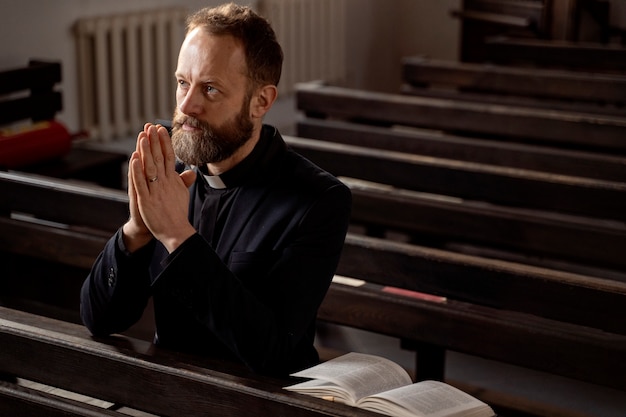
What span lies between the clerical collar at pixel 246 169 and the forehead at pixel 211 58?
5.4 inches

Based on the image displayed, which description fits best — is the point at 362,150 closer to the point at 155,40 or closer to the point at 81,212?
the point at 81,212

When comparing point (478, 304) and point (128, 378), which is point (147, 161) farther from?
point (478, 304)

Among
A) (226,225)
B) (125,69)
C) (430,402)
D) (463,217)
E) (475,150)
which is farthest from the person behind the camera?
(125,69)

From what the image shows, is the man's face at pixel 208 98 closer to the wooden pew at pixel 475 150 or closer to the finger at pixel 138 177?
the finger at pixel 138 177

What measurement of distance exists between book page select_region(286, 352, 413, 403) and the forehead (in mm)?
510

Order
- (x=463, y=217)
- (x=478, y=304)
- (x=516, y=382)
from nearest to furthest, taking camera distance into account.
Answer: (x=478, y=304)
(x=463, y=217)
(x=516, y=382)

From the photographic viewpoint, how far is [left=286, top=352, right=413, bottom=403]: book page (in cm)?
160

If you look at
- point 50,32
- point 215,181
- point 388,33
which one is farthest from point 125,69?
point 215,181

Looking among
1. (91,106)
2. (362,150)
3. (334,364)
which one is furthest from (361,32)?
(334,364)

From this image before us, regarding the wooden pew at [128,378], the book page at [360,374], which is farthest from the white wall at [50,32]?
the book page at [360,374]

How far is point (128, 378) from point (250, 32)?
61 cm

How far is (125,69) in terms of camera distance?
18.0ft

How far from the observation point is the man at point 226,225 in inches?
66.0

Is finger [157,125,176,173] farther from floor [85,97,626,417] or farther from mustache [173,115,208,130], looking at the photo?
floor [85,97,626,417]
